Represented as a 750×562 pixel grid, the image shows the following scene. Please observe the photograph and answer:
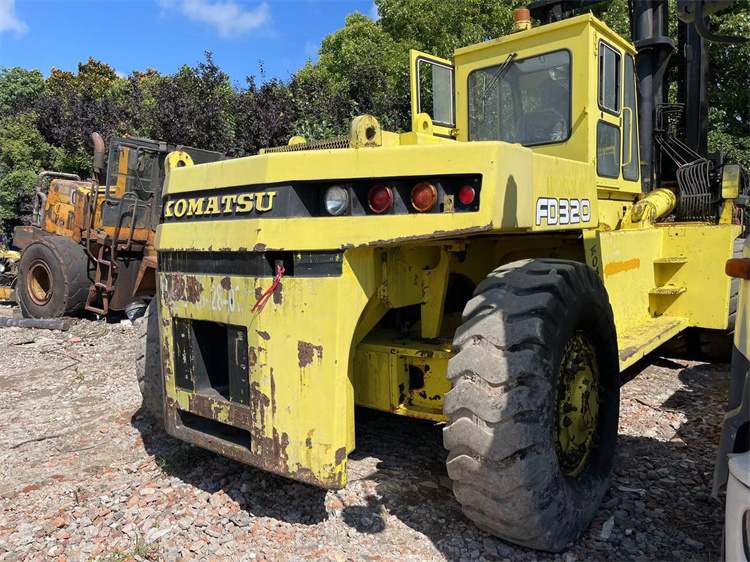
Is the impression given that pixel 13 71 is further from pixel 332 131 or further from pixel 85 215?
pixel 85 215

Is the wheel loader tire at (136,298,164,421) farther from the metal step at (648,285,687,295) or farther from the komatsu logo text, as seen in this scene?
the metal step at (648,285,687,295)

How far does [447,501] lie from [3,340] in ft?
24.3

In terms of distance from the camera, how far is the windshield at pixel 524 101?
4.04 metres

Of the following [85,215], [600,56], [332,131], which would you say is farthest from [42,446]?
[332,131]

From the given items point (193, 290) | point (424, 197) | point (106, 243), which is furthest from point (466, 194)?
point (106, 243)

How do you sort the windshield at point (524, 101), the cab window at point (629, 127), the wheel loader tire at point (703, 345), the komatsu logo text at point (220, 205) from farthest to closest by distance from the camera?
1. the wheel loader tire at point (703, 345)
2. the cab window at point (629, 127)
3. the windshield at point (524, 101)
4. the komatsu logo text at point (220, 205)

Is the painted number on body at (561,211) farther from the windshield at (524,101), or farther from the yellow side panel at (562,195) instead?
the windshield at (524,101)

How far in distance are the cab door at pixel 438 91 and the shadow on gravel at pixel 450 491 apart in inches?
88.7

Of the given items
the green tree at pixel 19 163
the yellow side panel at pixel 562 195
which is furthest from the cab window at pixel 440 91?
the green tree at pixel 19 163

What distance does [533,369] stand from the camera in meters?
2.52

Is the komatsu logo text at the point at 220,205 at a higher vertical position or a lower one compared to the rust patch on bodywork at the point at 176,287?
higher

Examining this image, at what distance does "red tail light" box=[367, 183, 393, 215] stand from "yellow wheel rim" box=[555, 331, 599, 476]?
1.14 m

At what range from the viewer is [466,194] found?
2562 millimetres

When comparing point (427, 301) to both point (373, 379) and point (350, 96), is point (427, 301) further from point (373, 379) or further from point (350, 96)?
point (350, 96)
